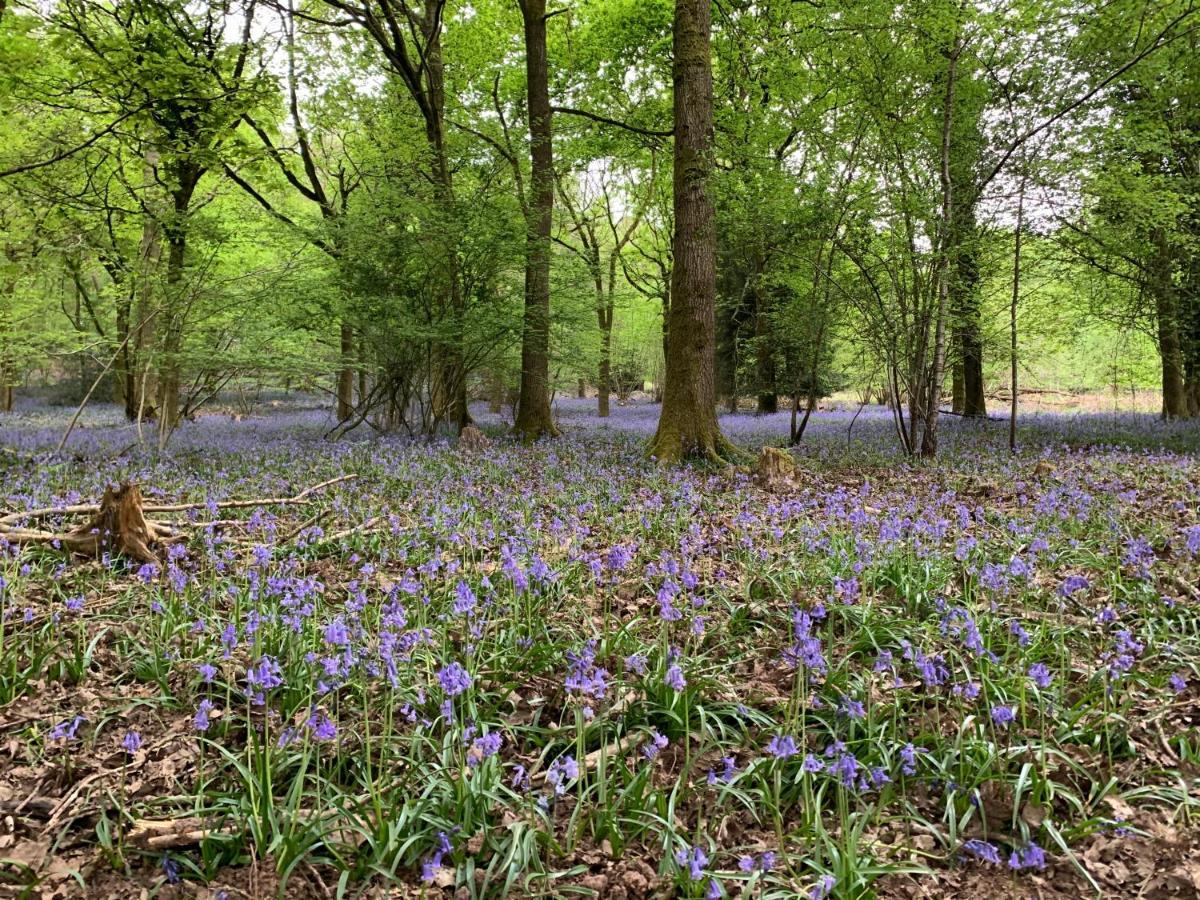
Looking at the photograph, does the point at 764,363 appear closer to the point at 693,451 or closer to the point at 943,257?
the point at 943,257

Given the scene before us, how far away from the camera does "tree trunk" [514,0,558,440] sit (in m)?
12.0

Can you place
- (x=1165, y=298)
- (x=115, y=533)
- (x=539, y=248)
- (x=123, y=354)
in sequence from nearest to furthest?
(x=115, y=533)
(x=1165, y=298)
(x=539, y=248)
(x=123, y=354)

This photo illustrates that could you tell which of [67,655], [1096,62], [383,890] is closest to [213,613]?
[67,655]

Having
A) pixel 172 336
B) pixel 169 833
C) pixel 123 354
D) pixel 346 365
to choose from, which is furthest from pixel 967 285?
pixel 123 354

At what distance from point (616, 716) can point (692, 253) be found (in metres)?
7.03

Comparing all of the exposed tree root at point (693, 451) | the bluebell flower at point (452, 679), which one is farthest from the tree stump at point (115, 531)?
the exposed tree root at point (693, 451)

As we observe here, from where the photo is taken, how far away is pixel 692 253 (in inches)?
335

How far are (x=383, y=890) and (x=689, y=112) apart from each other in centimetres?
892

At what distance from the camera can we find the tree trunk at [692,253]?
27.7 ft

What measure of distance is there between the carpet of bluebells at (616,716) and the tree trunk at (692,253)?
142 inches

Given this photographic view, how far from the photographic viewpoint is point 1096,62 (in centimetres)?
827

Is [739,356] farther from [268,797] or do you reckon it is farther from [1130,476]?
[268,797]

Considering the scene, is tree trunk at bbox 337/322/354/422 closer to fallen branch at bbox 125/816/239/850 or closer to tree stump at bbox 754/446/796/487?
tree stump at bbox 754/446/796/487

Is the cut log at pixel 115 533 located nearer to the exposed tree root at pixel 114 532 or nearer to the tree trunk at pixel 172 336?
the exposed tree root at pixel 114 532
